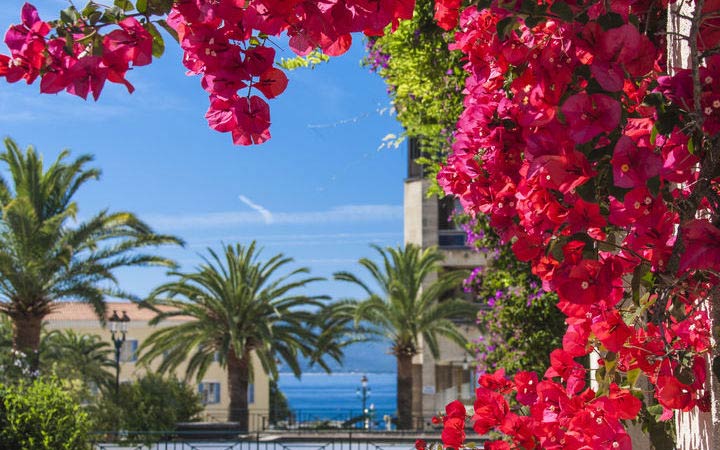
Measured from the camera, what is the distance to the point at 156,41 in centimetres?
159

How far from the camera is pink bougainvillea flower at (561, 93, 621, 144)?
1433mm

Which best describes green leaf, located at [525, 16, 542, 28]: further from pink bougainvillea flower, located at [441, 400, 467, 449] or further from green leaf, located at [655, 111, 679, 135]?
pink bougainvillea flower, located at [441, 400, 467, 449]

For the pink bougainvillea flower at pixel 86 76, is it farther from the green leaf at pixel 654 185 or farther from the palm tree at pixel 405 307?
the palm tree at pixel 405 307

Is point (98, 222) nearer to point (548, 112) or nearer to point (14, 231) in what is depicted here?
point (14, 231)

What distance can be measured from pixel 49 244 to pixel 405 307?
35.9 feet

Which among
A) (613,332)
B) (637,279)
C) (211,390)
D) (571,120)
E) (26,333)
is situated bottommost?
(211,390)

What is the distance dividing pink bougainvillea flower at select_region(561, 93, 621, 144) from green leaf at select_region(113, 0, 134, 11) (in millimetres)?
837

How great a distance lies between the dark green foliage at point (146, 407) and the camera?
78.6 feet

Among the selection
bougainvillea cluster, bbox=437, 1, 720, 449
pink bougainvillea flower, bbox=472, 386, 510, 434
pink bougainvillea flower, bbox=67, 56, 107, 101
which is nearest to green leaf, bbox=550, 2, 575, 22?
bougainvillea cluster, bbox=437, 1, 720, 449

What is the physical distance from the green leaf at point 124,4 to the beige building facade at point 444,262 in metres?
30.5

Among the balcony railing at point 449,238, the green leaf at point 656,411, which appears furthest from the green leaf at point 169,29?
the balcony railing at point 449,238

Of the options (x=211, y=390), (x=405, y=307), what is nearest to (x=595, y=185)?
(x=405, y=307)

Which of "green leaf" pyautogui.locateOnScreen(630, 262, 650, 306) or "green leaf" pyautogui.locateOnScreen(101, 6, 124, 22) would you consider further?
"green leaf" pyautogui.locateOnScreen(630, 262, 650, 306)

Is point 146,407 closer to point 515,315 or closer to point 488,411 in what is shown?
point 515,315
